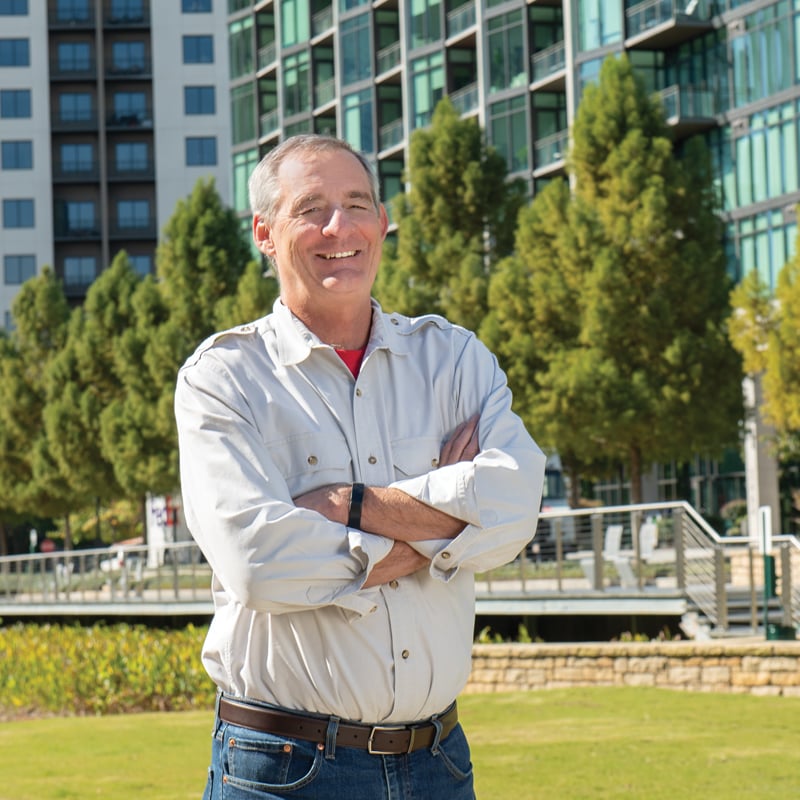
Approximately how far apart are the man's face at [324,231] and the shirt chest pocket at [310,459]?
0.31m

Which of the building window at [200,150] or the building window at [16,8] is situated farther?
the building window at [200,150]

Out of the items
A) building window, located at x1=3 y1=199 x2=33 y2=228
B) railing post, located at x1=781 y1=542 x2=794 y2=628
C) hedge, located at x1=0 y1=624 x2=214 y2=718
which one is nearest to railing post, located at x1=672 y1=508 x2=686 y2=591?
railing post, located at x1=781 y1=542 x2=794 y2=628

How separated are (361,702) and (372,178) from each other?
1169 mm

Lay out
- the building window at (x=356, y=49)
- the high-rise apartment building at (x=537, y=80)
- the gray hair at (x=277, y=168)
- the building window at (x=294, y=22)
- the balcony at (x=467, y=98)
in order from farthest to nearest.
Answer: the building window at (x=294, y=22)
the building window at (x=356, y=49)
the balcony at (x=467, y=98)
the high-rise apartment building at (x=537, y=80)
the gray hair at (x=277, y=168)

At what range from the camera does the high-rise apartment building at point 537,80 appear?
136ft

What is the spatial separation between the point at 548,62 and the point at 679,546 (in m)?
33.6

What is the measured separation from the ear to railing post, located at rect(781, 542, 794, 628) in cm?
1351

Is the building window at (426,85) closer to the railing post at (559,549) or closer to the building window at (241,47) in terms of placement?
the building window at (241,47)

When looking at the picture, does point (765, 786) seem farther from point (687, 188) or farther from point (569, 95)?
point (569, 95)

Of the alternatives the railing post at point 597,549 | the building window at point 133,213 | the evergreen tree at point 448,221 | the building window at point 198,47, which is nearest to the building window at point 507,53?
the evergreen tree at point 448,221

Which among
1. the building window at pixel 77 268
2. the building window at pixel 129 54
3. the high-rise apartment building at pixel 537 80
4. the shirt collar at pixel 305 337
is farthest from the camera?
the building window at pixel 129 54

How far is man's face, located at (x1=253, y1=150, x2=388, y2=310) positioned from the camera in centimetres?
338

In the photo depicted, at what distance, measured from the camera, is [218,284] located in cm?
4141

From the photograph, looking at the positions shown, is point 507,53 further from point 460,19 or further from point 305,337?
point 305,337
